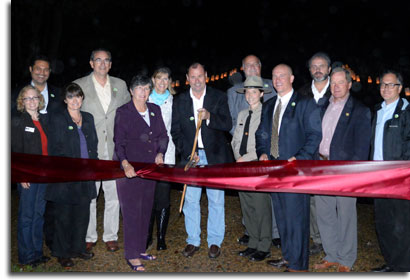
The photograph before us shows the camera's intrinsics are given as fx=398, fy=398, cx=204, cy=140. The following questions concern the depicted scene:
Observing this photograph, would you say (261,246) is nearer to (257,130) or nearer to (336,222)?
(336,222)

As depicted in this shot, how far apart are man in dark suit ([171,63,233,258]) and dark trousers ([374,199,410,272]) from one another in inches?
76.2

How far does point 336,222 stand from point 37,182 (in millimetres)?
3687

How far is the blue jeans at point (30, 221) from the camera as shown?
16.1ft

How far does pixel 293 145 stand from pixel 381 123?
110 centimetres

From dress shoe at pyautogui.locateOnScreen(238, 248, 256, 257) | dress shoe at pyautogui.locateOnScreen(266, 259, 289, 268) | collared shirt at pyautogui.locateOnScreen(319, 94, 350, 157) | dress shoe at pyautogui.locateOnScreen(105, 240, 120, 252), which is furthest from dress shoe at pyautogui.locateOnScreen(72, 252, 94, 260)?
collared shirt at pyautogui.locateOnScreen(319, 94, 350, 157)

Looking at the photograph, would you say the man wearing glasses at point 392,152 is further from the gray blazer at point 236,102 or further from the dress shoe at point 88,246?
the dress shoe at point 88,246

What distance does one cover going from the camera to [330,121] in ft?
15.9

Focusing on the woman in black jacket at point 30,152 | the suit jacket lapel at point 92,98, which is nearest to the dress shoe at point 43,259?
the woman in black jacket at point 30,152

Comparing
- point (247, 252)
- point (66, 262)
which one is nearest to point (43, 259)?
point (66, 262)

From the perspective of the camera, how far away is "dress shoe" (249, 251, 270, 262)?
200 inches

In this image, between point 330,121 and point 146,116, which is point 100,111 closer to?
point 146,116

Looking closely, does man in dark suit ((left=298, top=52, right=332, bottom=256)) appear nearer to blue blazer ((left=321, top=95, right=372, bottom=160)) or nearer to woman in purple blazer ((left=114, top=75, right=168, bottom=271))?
blue blazer ((left=321, top=95, right=372, bottom=160))

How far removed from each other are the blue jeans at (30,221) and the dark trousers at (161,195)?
1430 millimetres

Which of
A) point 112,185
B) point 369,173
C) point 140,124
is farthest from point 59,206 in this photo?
point 369,173
